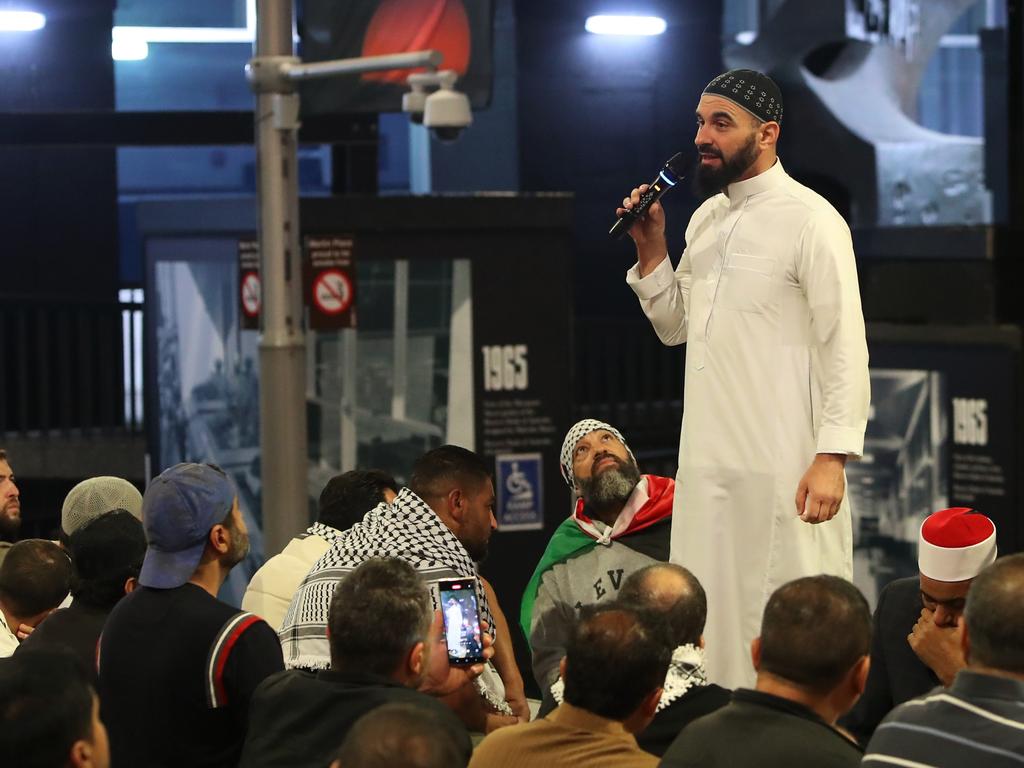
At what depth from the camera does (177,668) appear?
362 cm

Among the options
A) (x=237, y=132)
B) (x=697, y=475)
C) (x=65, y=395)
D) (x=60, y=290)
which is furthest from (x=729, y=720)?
(x=60, y=290)

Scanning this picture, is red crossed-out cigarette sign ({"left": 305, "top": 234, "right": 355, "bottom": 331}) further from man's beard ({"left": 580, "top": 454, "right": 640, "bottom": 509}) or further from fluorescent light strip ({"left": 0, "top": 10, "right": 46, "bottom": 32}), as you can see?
fluorescent light strip ({"left": 0, "top": 10, "right": 46, "bottom": 32})

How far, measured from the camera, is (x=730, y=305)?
410 centimetres

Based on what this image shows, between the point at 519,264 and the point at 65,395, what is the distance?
9.59 ft

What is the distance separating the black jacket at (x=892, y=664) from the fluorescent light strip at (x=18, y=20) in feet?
26.0

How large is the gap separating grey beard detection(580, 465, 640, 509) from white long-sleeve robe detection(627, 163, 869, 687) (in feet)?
4.04

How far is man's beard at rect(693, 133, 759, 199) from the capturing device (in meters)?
4.09

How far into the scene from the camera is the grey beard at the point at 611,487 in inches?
214

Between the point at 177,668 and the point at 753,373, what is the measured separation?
1382 millimetres

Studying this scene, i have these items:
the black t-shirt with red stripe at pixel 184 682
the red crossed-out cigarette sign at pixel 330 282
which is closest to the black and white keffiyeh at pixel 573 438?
the black t-shirt with red stripe at pixel 184 682

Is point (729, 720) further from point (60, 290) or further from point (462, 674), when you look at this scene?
point (60, 290)

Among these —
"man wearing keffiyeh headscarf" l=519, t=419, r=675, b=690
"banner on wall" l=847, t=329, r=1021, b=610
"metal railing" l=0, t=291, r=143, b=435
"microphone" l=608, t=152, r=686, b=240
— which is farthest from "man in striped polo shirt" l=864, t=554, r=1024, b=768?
"metal railing" l=0, t=291, r=143, b=435

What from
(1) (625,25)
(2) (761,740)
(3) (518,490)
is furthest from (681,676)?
(1) (625,25)

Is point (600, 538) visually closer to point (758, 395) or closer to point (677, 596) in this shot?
point (758, 395)
